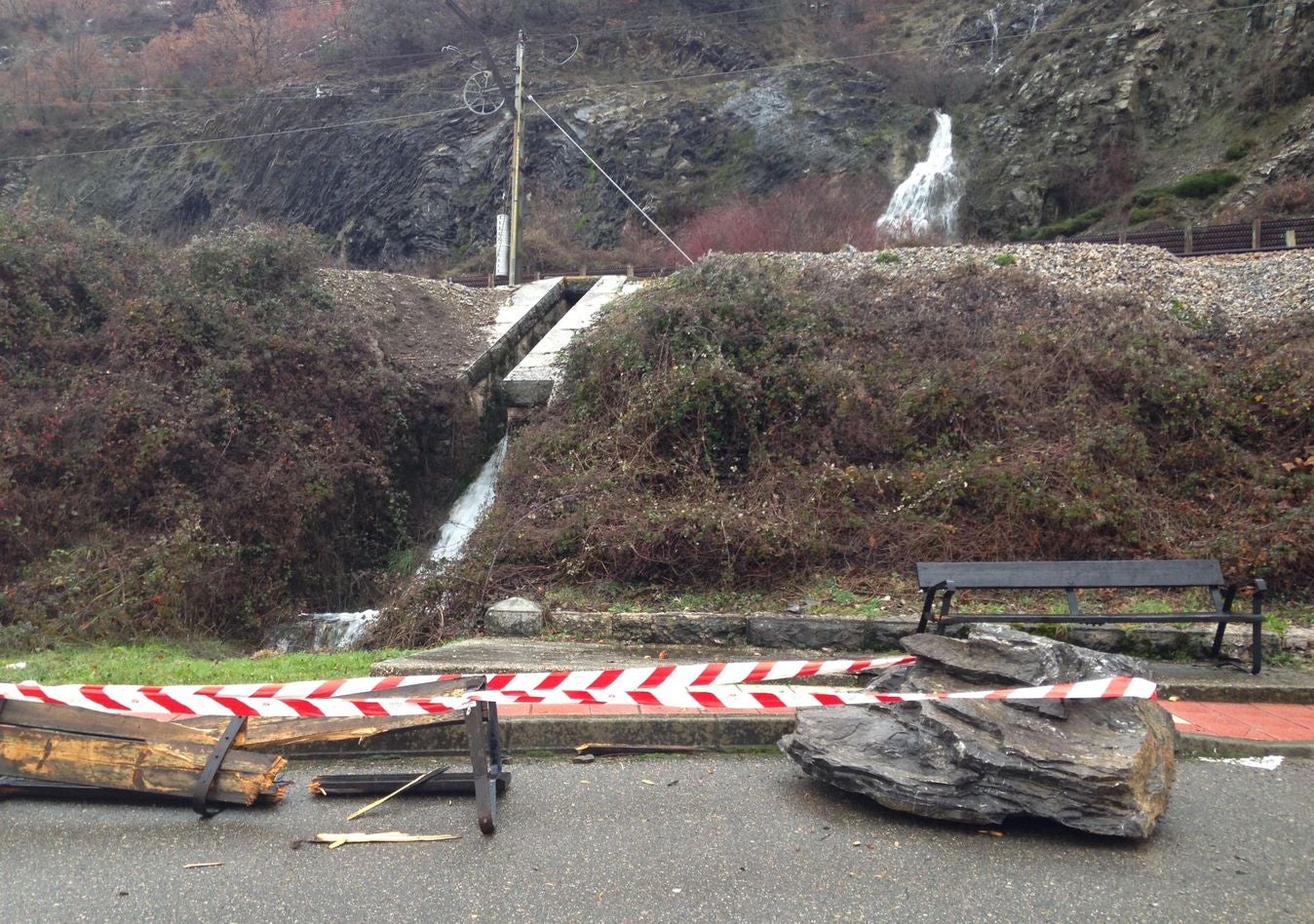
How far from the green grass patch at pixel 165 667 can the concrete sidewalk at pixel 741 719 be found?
0.67 metres

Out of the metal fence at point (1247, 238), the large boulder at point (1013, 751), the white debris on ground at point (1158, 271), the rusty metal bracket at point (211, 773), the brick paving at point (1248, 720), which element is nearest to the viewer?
the large boulder at point (1013, 751)

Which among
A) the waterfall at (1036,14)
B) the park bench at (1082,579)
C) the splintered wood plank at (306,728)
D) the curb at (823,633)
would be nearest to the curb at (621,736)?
the splintered wood plank at (306,728)

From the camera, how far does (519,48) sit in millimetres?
23250

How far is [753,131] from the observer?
39750 mm

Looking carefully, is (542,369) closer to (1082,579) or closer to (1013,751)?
(1082,579)

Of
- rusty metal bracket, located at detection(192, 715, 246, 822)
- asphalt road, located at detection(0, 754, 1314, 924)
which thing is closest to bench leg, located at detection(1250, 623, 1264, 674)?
asphalt road, located at detection(0, 754, 1314, 924)

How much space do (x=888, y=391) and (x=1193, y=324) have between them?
432 centimetres

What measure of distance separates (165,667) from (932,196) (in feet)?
112

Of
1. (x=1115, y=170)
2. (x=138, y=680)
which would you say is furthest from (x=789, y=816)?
(x=1115, y=170)

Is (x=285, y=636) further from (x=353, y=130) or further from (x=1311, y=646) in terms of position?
(x=353, y=130)

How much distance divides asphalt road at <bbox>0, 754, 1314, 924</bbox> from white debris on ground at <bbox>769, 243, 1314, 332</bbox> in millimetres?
9636

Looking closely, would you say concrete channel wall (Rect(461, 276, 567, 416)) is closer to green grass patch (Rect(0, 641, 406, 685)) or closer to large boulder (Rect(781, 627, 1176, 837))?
green grass patch (Rect(0, 641, 406, 685))

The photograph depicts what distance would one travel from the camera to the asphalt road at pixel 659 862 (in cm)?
350

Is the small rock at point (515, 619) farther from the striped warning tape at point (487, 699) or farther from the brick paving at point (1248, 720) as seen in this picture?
the brick paving at point (1248, 720)
